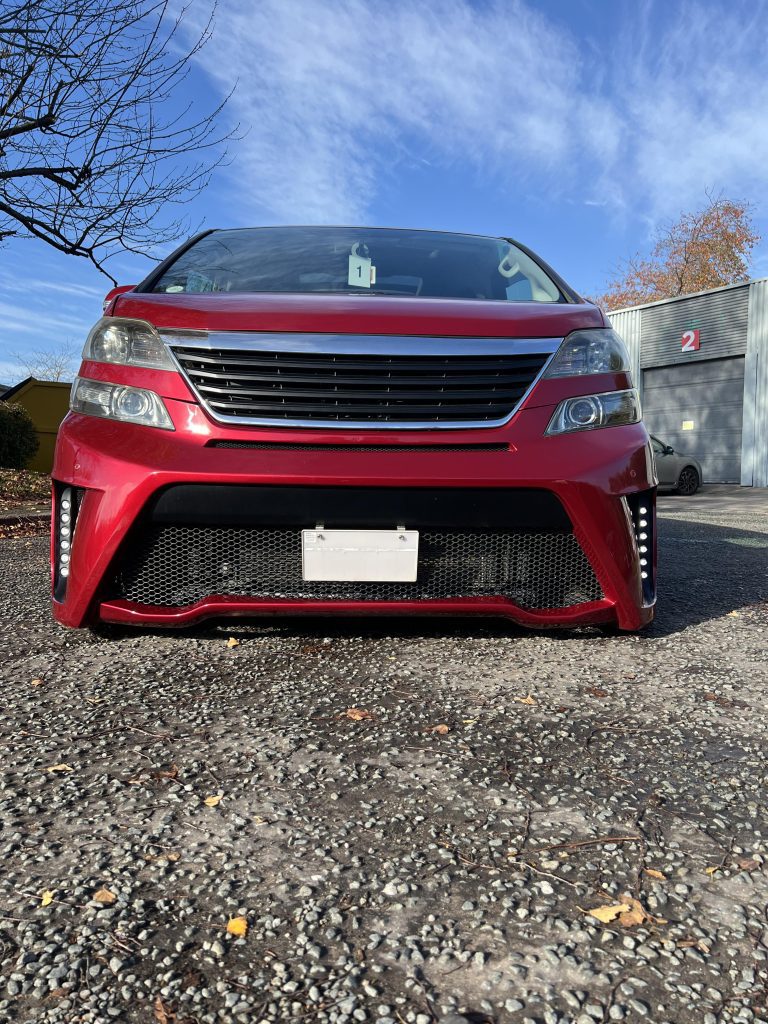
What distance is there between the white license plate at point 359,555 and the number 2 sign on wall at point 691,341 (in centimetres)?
2168

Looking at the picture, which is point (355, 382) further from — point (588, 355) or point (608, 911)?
point (608, 911)

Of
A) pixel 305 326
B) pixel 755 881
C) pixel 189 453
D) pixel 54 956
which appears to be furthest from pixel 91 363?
pixel 755 881

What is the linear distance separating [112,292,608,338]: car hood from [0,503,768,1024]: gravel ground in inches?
42.9

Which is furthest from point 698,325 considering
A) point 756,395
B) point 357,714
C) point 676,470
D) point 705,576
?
point 357,714

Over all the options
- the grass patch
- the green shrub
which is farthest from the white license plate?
the green shrub

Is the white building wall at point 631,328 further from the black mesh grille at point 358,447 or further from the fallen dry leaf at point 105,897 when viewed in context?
the fallen dry leaf at point 105,897

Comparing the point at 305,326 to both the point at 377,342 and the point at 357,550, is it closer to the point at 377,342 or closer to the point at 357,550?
the point at 377,342

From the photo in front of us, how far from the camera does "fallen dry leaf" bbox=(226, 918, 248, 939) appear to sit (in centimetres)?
114

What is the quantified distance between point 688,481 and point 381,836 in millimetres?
16206

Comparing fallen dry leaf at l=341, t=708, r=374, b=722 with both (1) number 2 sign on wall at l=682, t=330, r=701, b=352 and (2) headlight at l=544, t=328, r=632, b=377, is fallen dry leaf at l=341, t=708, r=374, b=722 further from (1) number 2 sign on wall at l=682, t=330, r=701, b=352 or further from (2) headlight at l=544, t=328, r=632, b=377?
(1) number 2 sign on wall at l=682, t=330, r=701, b=352

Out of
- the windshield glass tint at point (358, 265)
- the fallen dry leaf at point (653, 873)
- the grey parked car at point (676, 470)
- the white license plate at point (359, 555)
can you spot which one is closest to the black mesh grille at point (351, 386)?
the white license plate at point (359, 555)

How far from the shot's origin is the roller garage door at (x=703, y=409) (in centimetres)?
2084

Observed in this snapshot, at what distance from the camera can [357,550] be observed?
2.47 metres

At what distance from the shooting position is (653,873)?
1317 millimetres
